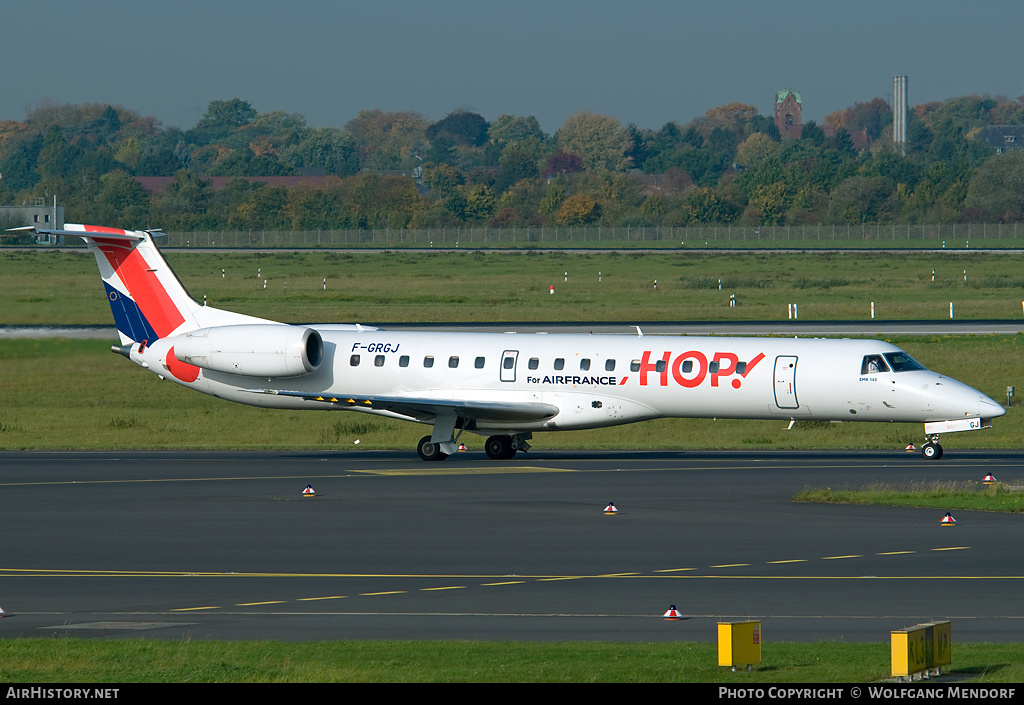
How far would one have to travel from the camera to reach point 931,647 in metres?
13.1

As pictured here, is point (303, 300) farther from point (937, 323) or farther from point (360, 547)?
point (360, 547)

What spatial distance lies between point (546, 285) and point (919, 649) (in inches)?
3511

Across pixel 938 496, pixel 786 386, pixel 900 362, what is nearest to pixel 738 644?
pixel 938 496

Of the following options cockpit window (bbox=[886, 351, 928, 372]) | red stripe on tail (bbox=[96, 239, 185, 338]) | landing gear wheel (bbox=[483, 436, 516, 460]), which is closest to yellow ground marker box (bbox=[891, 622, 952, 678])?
cockpit window (bbox=[886, 351, 928, 372])

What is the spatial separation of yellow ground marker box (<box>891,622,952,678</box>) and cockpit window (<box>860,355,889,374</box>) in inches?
957

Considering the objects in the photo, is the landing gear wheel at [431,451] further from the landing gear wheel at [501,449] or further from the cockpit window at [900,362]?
the cockpit window at [900,362]

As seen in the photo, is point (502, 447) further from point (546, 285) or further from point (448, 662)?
point (546, 285)

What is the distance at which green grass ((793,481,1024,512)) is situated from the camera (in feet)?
94.2

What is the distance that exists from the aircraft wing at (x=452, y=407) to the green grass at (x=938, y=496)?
9.27 meters

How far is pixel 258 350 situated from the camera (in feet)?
131

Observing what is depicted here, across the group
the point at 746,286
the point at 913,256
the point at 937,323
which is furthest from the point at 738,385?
the point at 913,256

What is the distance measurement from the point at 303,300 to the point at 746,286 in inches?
1207

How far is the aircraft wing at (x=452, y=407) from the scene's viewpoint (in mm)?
38344
